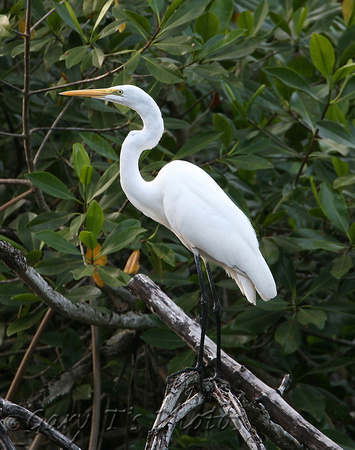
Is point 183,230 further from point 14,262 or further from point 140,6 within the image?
point 140,6

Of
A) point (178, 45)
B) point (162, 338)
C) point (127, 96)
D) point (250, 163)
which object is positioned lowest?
point (162, 338)

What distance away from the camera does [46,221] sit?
2.45 metres

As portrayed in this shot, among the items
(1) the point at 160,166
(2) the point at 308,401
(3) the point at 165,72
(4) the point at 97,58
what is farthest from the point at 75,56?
(2) the point at 308,401

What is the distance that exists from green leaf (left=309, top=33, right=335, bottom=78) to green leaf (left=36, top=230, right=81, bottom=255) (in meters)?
1.43

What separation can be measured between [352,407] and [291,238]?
2381 millimetres

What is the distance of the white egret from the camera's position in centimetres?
243

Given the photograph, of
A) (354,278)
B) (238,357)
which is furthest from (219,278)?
(354,278)

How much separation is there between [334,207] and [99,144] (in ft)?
3.53

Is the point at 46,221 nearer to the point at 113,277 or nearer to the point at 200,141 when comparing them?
the point at 113,277

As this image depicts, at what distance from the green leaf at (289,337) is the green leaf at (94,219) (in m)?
1.11

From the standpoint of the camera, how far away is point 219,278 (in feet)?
11.7

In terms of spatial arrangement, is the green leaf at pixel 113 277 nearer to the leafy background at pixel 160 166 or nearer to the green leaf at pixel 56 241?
the leafy background at pixel 160 166

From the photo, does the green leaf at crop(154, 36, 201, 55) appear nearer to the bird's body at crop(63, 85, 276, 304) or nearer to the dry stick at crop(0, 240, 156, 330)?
the bird's body at crop(63, 85, 276, 304)

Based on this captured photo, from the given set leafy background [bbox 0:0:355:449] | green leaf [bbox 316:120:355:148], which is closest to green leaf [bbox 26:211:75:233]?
leafy background [bbox 0:0:355:449]
